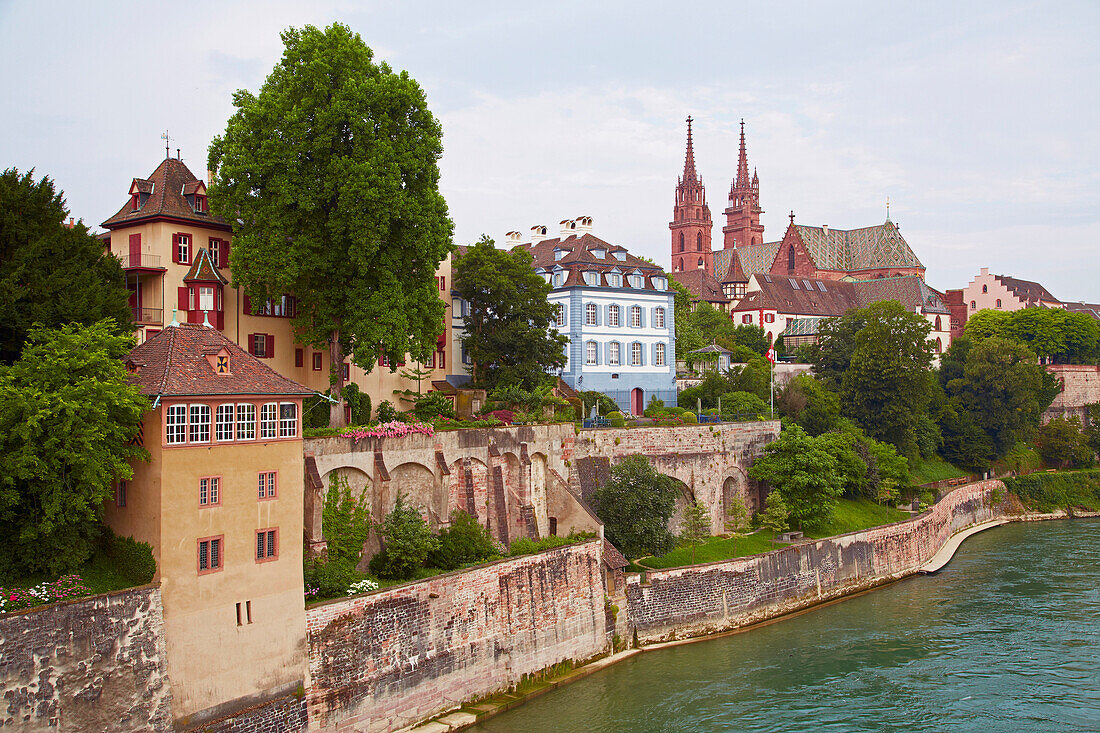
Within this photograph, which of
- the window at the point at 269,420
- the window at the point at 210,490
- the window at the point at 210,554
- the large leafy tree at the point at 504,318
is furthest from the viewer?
the large leafy tree at the point at 504,318

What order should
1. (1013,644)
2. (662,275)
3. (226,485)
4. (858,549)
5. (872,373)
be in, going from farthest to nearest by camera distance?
(872,373) < (662,275) < (858,549) < (1013,644) < (226,485)

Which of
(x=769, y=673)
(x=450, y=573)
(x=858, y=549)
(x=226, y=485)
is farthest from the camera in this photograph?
(x=858, y=549)

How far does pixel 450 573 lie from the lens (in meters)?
34.2

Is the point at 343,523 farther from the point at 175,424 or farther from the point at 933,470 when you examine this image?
the point at 933,470

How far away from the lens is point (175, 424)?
26922 millimetres

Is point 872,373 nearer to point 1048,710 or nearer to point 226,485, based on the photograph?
point 1048,710

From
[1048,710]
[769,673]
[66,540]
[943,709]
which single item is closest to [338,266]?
[66,540]

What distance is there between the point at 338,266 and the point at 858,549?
31.1 metres

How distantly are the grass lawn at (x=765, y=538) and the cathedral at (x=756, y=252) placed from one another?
50698mm

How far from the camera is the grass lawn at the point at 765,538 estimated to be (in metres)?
45.6

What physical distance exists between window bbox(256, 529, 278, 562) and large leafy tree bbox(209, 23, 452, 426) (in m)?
11.6

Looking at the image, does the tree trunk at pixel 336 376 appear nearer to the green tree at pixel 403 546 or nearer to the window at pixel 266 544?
the green tree at pixel 403 546

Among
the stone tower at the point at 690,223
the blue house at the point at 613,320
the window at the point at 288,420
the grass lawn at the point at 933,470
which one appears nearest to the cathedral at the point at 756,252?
the stone tower at the point at 690,223

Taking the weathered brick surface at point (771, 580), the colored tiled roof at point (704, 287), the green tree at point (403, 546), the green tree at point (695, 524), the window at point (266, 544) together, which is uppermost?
the colored tiled roof at point (704, 287)
